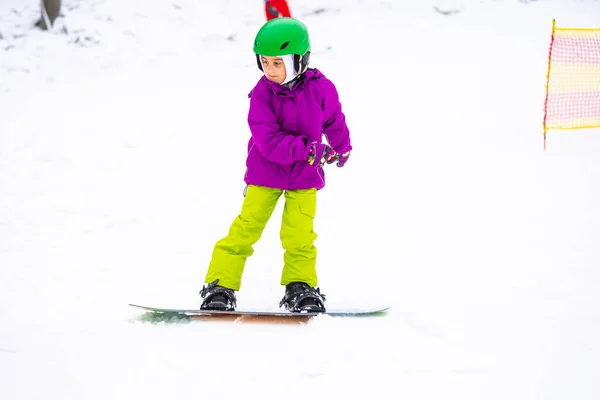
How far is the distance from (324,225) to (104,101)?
522 cm

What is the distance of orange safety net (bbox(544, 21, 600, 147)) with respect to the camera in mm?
8359

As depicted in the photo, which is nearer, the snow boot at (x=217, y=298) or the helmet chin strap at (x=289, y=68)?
the helmet chin strap at (x=289, y=68)

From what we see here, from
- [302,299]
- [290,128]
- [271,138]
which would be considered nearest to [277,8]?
[290,128]

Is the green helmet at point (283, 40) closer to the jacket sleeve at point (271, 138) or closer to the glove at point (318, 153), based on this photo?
the jacket sleeve at point (271, 138)

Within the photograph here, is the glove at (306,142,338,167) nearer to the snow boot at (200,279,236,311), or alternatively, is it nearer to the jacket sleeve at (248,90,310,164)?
the jacket sleeve at (248,90,310,164)

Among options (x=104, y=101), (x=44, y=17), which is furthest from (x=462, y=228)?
(x=44, y=17)

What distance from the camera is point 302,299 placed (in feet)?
11.5

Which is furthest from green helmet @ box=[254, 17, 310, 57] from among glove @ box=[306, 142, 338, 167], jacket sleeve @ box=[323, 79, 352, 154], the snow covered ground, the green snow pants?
the snow covered ground

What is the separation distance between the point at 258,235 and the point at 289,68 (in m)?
1.08

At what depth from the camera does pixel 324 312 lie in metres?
3.46

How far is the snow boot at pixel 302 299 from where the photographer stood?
137 inches

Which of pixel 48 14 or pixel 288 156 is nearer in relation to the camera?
pixel 288 156

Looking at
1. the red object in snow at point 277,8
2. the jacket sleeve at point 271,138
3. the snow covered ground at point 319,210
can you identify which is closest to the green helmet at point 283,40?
the jacket sleeve at point 271,138

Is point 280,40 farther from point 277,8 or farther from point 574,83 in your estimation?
point 574,83
